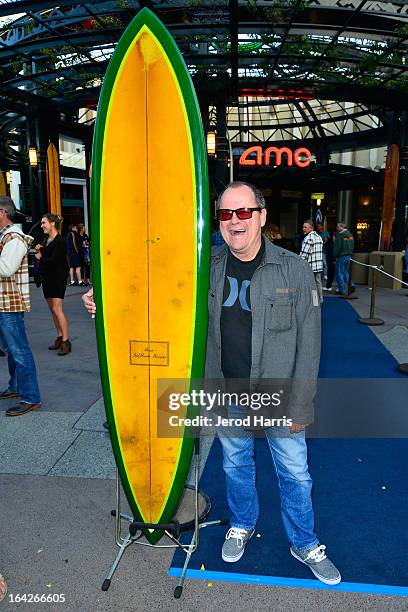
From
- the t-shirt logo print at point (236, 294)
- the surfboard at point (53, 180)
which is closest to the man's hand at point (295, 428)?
the t-shirt logo print at point (236, 294)

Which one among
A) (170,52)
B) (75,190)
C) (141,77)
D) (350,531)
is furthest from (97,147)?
(75,190)

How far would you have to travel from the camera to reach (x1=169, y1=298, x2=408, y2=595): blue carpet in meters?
2.17

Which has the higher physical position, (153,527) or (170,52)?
(170,52)

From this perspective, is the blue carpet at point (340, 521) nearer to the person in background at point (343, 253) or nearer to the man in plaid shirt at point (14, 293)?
the man in plaid shirt at point (14, 293)

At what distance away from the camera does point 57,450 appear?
133 inches

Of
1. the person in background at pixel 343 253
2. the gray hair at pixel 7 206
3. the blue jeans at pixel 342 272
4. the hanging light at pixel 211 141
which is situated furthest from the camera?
the hanging light at pixel 211 141

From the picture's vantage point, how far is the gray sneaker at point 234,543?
2252 millimetres

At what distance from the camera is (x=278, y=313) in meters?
1.96

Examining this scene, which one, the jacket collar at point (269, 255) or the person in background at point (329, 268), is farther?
the person in background at point (329, 268)

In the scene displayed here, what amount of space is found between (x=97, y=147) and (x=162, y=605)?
2161mm

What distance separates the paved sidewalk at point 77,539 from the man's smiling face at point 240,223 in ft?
5.32

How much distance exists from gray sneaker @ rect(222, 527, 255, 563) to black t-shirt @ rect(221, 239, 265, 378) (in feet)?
2.86

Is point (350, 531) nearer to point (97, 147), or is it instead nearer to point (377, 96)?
point (97, 147)
